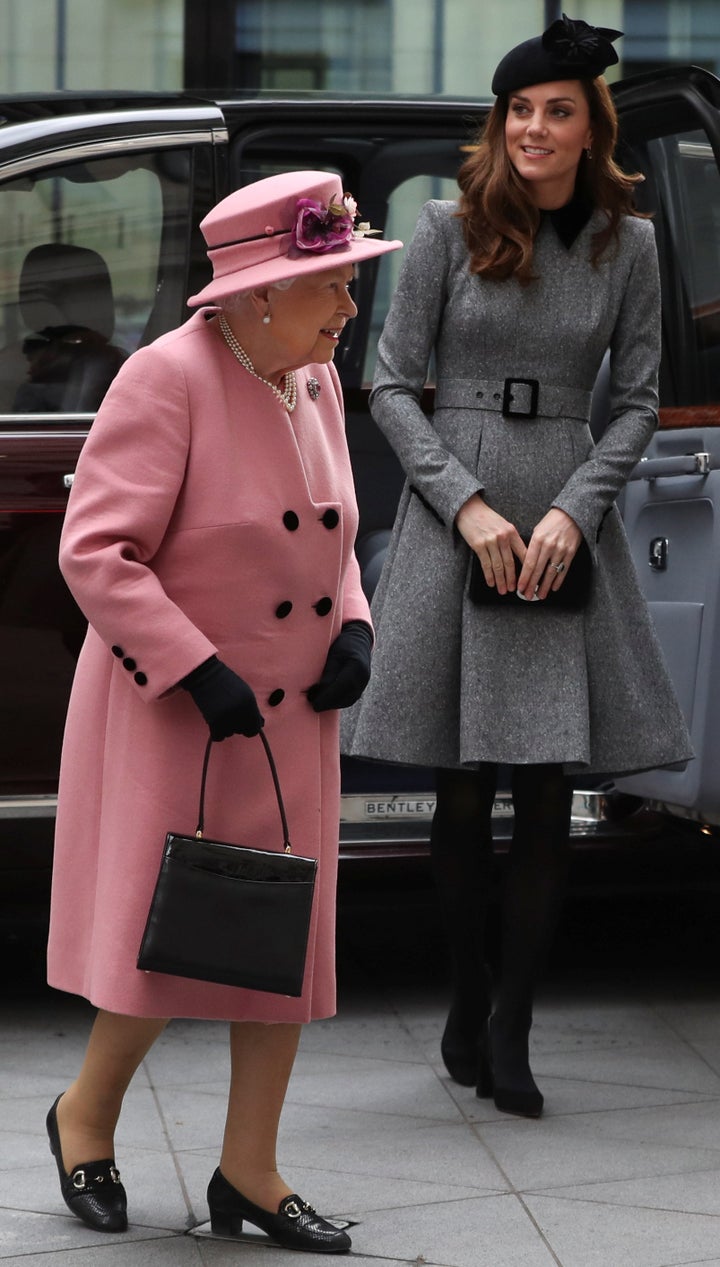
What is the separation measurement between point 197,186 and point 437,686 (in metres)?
1.30

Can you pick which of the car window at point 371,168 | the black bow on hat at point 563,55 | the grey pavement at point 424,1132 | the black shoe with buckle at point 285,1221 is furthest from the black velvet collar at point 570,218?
the black shoe with buckle at point 285,1221

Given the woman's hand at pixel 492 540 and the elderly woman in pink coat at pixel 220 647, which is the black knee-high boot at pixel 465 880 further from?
the elderly woman in pink coat at pixel 220 647

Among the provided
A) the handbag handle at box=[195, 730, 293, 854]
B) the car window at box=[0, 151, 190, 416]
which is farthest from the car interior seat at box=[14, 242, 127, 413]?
the handbag handle at box=[195, 730, 293, 854]

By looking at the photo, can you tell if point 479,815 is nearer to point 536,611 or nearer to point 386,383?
point 536,611

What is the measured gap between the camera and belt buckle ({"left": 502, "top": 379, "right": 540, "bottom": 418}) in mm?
3357

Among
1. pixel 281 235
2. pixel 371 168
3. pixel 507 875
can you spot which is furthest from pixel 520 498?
pixel 371 168

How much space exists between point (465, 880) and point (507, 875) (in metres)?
0.09

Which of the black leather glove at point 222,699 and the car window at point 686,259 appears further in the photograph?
the car window at point 686,259

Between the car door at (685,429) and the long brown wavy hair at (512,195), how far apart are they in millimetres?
366

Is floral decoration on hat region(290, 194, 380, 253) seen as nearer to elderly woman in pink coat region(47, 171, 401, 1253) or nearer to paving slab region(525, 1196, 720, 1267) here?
elderly woman in pink coat region(47, 171, 401, 1253)

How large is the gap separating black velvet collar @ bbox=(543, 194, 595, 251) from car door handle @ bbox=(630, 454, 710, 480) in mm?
476

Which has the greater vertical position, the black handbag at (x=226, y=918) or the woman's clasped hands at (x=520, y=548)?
the woman's clasped hands at (x=520, y=548)

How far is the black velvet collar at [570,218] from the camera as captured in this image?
3381mm

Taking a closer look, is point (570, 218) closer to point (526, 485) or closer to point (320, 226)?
point (526, 485)
